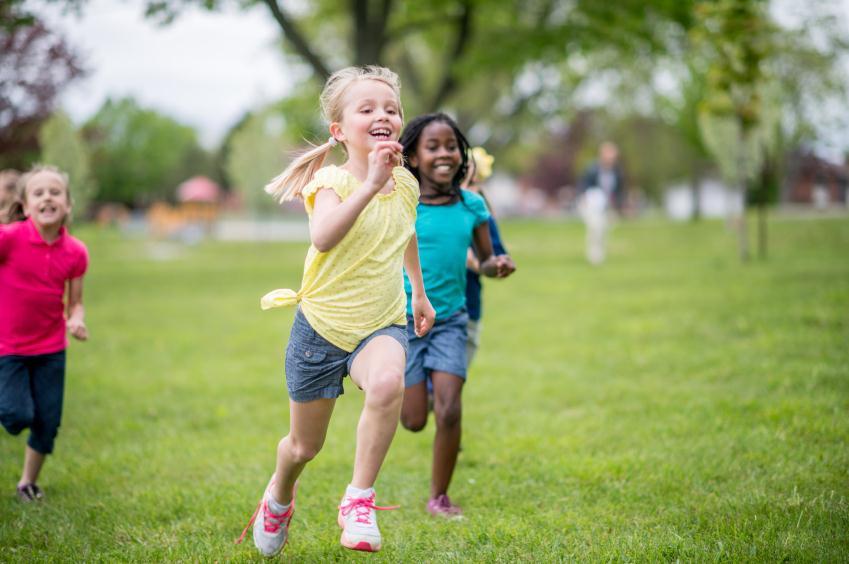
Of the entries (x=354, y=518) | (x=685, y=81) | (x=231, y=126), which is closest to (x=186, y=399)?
(x=354, y=518)

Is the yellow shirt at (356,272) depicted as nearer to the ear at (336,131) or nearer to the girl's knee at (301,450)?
the ear at (336,131)

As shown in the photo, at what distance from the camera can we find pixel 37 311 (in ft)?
15.4

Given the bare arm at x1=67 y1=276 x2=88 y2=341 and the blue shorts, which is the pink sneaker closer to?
the blue shorts

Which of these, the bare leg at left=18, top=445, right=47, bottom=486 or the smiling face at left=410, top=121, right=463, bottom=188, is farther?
the bare leg at left=18, top=445, right=47, bottom=486

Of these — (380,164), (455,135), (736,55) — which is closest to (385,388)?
(380,164)

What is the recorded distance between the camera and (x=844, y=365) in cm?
686

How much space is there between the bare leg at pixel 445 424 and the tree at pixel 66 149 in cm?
1558

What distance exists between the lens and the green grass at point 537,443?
3863mm

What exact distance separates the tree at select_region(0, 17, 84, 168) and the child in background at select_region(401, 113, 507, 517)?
39.4 ft

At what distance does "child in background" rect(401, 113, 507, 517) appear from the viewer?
4293 millimetres

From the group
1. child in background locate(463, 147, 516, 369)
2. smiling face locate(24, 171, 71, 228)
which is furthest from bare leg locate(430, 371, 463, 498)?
smiling face locate(24, 171, 71, 228)

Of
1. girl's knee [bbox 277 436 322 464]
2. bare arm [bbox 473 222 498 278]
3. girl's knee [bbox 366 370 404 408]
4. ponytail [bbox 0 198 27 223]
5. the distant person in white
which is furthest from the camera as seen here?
the distant person in white

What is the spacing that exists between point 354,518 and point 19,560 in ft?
5.82

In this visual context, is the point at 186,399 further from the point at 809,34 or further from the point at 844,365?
the point at 809,34
